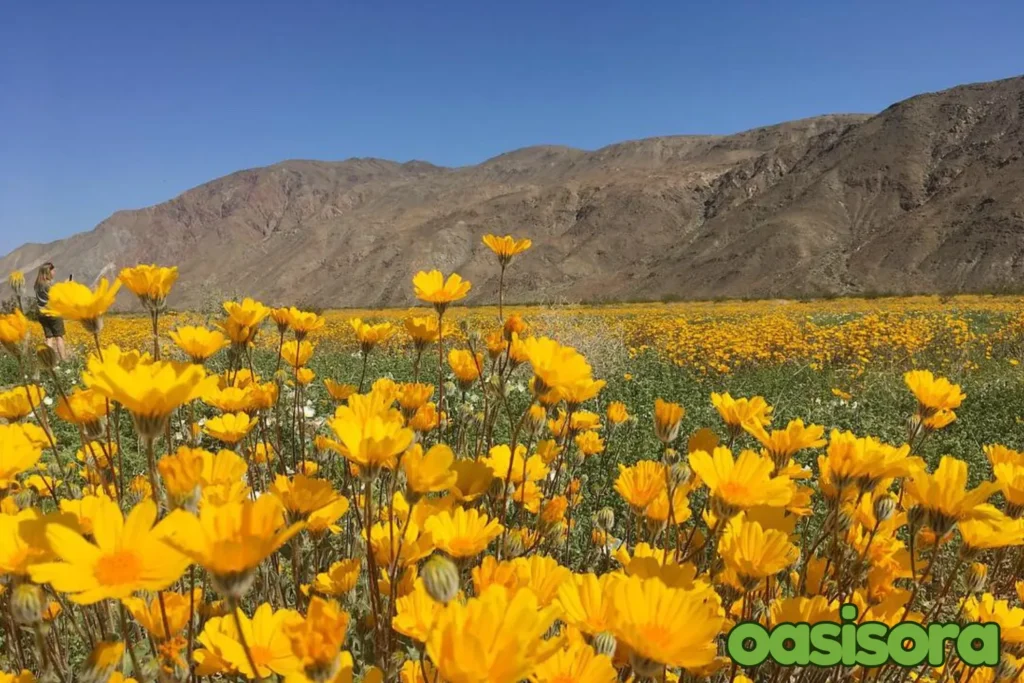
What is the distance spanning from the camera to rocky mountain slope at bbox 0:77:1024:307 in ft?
165

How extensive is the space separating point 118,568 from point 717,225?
73676 millimetres

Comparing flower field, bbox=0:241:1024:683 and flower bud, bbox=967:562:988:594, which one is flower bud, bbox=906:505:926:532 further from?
flower bud, bbox=967:562:988:594

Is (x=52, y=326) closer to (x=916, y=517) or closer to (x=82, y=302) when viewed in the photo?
(x=82, y=302)

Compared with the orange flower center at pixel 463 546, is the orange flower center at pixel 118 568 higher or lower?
higher

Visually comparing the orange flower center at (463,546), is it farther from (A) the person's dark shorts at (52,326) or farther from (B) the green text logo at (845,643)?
(A) the person's dark shorts at (52,326)

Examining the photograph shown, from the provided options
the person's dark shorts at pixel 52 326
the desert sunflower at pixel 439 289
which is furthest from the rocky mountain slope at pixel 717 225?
the desert sunflower at pixel 439 289

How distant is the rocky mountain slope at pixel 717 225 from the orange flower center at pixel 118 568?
11.4 m

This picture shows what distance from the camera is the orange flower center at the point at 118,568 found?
2.84ft

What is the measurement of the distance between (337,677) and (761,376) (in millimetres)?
7667

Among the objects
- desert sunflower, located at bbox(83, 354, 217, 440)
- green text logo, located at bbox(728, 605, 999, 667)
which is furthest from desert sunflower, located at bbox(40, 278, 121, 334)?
green text logo, located at bbox(728, 605, 999, 667)

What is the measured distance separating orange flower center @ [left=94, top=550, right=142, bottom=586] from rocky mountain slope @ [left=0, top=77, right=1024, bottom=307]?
448 inches

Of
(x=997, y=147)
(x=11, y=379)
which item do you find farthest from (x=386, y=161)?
(x=11, y=379)

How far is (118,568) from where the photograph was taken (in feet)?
2.89

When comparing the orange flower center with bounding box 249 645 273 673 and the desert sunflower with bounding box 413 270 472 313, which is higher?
the desert sunflower with bounding box 413 270 472 313
